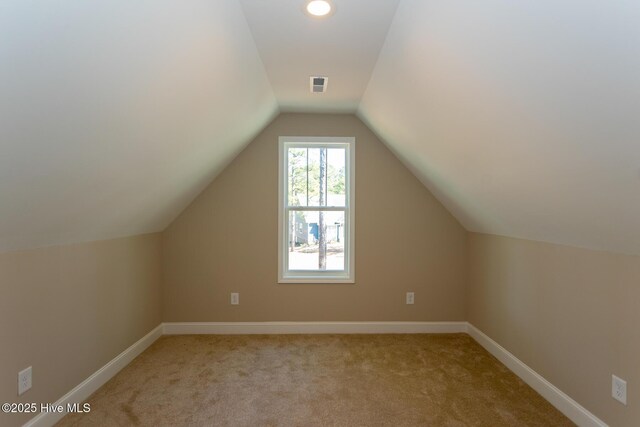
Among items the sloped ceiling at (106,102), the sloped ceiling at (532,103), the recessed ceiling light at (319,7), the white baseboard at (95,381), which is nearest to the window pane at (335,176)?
the sloped ceiling at (532,103)

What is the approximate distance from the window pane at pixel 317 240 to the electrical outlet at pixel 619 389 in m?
2.47

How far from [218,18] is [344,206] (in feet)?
8.20

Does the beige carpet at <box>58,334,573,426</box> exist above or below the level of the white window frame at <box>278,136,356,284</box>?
below

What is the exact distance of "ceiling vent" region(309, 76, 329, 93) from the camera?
2.77m

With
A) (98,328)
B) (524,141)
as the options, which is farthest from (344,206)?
(98,328)

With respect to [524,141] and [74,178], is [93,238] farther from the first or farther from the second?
[524,141]

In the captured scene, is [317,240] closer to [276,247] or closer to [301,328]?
[276,247]

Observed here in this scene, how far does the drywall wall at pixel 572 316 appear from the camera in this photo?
6.26ft

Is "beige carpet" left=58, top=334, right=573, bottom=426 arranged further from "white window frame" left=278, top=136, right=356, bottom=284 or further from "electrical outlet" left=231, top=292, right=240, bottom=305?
"white window frame" left=278, top=136, right=356, bottom=284

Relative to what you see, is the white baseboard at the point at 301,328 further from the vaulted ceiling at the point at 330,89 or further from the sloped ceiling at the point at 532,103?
the sloped ceiling at the point at 532,103

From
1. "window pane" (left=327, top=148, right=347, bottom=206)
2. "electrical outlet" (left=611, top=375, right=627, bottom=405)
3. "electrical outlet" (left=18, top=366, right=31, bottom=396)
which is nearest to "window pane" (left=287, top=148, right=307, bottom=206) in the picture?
"window pane" (left=327, top=148, right=347, bottom=206)

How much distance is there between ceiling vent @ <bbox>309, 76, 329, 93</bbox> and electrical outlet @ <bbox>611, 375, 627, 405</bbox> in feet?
8.94

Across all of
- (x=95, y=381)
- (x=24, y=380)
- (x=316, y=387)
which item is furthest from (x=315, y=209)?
(x=24, y=380)

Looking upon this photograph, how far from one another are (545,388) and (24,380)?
3356mm
